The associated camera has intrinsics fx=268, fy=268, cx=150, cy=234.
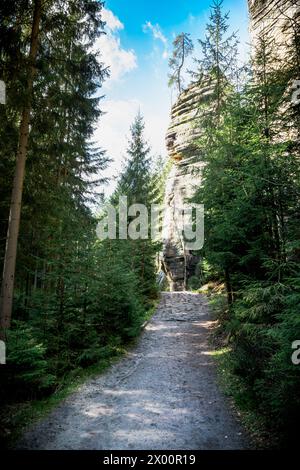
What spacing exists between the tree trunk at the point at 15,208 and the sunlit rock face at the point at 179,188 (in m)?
21.2

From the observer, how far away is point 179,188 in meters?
30.4

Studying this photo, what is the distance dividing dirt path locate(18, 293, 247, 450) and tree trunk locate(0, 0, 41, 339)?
2909 millimetres

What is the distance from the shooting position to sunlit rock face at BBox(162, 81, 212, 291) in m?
29.0

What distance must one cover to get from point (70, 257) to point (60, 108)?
5364 mm

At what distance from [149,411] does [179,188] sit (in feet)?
86.1

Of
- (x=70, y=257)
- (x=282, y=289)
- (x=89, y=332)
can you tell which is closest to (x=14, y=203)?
(x=70, y=257)

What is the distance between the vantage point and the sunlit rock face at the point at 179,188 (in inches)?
1142

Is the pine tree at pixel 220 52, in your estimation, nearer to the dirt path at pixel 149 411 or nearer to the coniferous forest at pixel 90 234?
the coniferous forest at pixel 90 234

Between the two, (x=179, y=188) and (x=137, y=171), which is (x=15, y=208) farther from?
(x=179, y=188)

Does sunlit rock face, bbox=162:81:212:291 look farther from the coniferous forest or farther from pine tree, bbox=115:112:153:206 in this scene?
the coniferous forest

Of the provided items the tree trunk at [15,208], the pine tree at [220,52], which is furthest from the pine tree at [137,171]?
the tree trunk at [15,208]

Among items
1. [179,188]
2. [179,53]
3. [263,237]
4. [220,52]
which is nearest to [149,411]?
[263,237]
